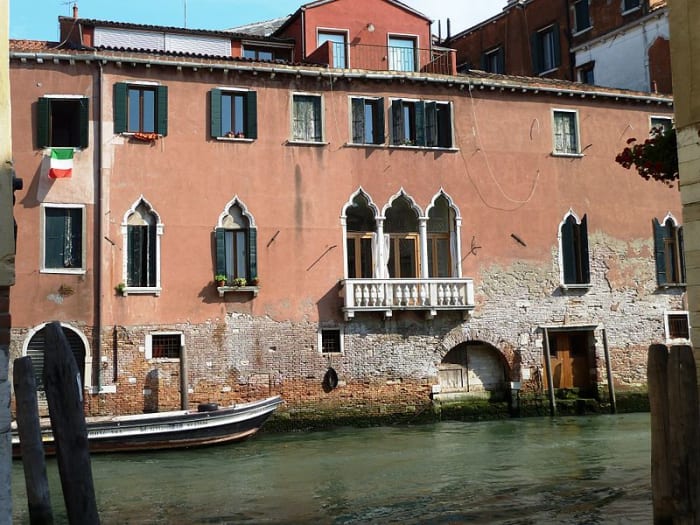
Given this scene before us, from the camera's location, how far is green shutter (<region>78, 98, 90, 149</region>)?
16.4m

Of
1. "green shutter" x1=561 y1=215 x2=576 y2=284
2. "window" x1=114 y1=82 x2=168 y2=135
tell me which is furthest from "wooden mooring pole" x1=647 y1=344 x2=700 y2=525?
"green shutter" x1=561 y1=215 x2=576 y2=284

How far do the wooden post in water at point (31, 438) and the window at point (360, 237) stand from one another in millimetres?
11549

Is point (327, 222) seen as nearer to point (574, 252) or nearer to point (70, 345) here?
point (70, 345)

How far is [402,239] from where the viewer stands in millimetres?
18797

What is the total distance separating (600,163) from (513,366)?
5.10 metres

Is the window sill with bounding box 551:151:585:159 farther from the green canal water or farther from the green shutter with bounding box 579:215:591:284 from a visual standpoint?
the green canal water

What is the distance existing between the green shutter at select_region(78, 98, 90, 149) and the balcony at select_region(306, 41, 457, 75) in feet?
16.6

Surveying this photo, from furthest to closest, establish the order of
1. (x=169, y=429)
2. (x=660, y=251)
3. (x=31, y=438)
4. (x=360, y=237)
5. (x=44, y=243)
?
(x=660, y=251)
(x=360, y=237)
(x=44, y=243)
(x=169, y=429)
(x=31, y=438)

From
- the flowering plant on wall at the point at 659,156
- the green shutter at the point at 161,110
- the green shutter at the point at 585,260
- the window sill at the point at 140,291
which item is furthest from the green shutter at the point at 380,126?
the flowering plant on wall at the point at 659,156

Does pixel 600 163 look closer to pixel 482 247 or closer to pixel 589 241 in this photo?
pixel 589 241

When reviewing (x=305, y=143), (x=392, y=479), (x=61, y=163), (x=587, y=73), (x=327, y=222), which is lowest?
(x=392, y=479)

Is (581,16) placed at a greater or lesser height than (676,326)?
greater

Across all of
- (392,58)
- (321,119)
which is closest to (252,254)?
(321,119)

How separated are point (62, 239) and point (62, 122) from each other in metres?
2.26
